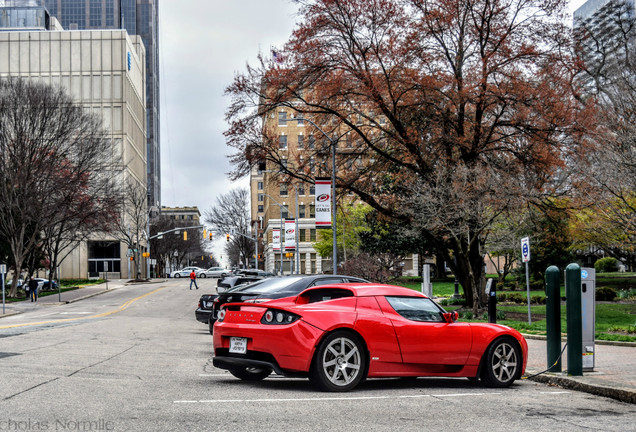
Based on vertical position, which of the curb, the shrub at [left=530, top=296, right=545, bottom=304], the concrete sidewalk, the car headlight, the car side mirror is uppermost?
the car headlight

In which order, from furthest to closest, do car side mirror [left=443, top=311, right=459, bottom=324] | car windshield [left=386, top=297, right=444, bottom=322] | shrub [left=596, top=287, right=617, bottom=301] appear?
shrub [left=596, top=287, right=617, bottom=301] → car side mirror [left=443, top=311, right=459, bottom=324] → car windshield [left=386, top=297, right=444, bottom=322]

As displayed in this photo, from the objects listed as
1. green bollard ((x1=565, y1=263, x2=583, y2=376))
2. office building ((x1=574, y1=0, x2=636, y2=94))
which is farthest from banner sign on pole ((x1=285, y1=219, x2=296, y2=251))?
green bollard ((x1=565, y1=263, x2=583, y2=376))

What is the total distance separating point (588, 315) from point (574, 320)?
0.48 metres

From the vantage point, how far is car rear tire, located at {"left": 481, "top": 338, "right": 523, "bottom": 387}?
9.93 m

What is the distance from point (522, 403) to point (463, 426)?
202 centimetres

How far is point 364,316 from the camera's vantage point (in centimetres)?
905

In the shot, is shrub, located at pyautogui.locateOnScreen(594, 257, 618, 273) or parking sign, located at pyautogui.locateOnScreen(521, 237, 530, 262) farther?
shrub, located at pyautogui.locateOnScreen(594, 257, 618, 273)

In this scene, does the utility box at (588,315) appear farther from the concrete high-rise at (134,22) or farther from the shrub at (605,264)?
the concrete high-rise at (134,22)

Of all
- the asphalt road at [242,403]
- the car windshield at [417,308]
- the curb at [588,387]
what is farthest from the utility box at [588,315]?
the car windshield at [417,308]

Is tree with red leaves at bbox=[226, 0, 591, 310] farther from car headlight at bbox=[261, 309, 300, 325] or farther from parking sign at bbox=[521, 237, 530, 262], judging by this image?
car headlight at bbox=[261, 309, 300, 325]

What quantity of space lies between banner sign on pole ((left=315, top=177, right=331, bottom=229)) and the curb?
57.6 ft

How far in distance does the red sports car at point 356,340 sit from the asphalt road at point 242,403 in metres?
0.28

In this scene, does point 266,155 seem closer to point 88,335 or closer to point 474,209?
point 474,209

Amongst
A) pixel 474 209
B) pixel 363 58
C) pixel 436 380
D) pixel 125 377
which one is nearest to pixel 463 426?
pixel 436 380
